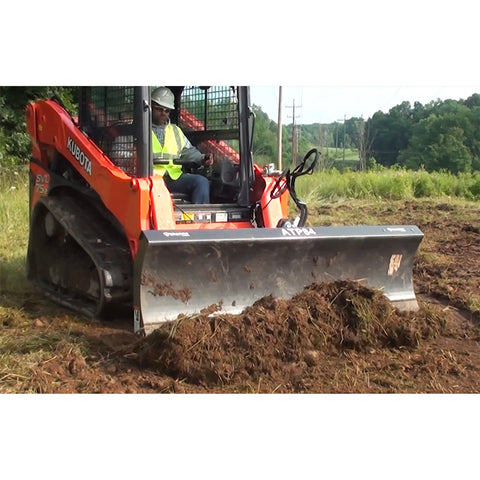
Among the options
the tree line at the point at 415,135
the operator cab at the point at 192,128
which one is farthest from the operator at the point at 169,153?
the tree line at the point at 415,135

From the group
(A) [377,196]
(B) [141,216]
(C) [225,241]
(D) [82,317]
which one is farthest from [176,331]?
(A) [377,196]

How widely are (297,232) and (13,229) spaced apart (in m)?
6.36

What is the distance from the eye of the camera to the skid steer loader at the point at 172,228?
15.5ft

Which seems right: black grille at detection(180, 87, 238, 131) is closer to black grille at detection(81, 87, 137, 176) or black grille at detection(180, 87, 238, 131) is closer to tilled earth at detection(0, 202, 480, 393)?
black grille at detection(81, 87, 137, 176)

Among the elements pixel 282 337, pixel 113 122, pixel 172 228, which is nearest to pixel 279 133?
pixel 113 122

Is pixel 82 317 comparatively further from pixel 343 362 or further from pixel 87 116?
pixel 343 362

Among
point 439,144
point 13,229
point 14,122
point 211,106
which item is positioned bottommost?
point 13,229

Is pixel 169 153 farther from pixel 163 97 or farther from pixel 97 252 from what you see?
pixel 97 252

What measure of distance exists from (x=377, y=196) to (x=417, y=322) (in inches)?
475

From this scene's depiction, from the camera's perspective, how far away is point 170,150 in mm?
5762

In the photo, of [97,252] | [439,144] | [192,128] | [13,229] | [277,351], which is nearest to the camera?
[277,351]

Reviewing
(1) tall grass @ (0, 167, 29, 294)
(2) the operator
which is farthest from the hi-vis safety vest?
(1) tall grass @ (0, 167, 29, 294)

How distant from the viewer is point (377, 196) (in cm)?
1667

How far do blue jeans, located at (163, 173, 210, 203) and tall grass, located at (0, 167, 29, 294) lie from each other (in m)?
2.12
